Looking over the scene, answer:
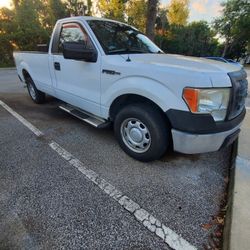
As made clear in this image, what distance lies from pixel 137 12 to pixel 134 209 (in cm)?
2614

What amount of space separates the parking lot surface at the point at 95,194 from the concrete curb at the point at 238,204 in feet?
0.49

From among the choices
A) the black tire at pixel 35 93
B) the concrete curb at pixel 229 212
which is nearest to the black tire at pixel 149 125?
the concrete curb at pixel 229 212

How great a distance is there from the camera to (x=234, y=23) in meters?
33.6

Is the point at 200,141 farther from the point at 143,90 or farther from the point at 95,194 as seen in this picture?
the point at 95,194

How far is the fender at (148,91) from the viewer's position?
2.28 meters

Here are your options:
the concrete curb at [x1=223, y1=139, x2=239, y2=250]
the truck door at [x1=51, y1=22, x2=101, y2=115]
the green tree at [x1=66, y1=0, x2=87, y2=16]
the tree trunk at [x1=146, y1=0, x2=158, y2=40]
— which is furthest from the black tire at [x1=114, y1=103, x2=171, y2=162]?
the green tree at [x1=66, y1=0, x2=87, y2=16]

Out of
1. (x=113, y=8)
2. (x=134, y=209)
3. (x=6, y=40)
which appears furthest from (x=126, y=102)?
(x=113, y=8)

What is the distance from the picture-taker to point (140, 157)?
288 centimetres

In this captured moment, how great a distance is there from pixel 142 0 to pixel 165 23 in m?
9.14

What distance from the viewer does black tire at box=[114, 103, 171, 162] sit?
2570 millimetres

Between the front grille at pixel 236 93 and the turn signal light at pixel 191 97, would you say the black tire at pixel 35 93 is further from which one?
the front grille at pixel 236 93

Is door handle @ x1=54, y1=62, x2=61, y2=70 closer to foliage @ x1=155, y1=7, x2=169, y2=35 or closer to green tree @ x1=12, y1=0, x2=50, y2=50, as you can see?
green tree @ x1=12, y1=0, x2=50, y2=50

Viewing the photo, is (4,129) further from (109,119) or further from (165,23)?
(165,23)

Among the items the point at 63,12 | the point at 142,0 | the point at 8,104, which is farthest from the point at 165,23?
the point at 8,104
